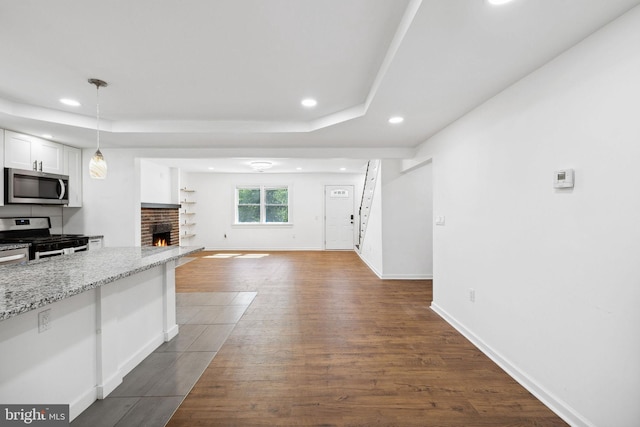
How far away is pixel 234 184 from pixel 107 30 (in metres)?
7.47

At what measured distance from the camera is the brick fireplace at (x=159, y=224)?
21.4 feet

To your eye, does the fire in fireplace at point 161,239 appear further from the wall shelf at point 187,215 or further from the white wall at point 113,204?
the white wall at point 113,204

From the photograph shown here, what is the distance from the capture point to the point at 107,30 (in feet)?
6.18

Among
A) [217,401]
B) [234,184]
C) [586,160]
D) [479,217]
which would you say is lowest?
[217,401]

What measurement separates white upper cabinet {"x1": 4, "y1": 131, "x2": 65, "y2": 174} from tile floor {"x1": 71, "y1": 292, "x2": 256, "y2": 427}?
270 centimetres

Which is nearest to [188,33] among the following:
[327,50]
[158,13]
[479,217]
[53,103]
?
[158,13]

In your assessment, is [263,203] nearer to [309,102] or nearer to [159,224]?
[159,224]

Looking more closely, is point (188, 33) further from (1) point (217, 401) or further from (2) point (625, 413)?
(2) point (625, 413)

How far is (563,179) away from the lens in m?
1.80

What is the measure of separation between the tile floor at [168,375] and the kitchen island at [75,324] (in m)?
0.08

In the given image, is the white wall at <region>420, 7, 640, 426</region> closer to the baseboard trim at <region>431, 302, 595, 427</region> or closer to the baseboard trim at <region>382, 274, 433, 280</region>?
the baseboard trim at <region>431, 302, 595, 427</region>

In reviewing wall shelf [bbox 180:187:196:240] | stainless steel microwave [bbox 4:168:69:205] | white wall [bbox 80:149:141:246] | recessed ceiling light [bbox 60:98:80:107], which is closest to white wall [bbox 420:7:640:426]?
recessed ceiling light [bbox 60:98:80:107]

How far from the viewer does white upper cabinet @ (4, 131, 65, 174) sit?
359 cm

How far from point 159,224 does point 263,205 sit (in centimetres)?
311
